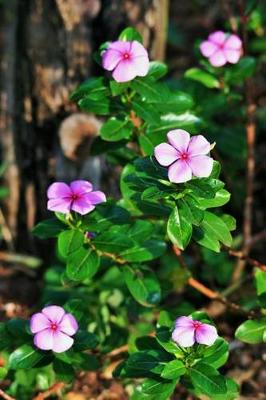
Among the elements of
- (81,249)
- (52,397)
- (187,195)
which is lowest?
(52,397)

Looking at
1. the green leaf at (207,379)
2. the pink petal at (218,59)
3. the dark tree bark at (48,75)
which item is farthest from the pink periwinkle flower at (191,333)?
the dark tree bark at (48,75)

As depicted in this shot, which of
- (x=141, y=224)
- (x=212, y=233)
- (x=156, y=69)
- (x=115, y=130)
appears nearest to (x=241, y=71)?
(x=156, y=69)

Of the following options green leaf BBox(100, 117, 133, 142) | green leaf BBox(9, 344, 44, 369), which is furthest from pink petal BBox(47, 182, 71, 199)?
green leaf BBox(9, 344, 44, 369)

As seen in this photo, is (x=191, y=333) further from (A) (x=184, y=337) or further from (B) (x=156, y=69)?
(B) (x=156, y=69)

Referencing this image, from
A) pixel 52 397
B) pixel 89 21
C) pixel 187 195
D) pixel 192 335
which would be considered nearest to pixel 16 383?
pixel 52 397

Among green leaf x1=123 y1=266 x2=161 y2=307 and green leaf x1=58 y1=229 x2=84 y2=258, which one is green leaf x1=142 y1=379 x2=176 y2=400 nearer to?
green leaf x1=123 y1=266 x2=161 y2=307

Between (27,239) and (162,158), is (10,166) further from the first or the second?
(162,158)
